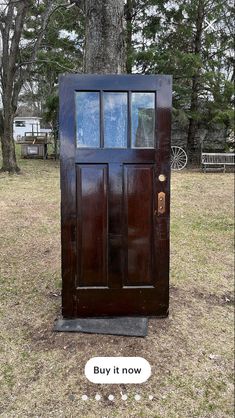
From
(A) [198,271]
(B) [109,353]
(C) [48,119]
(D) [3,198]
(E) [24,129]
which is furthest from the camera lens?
(E) [24,129]

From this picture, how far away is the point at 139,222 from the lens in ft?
7.95

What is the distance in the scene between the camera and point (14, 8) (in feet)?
34.8

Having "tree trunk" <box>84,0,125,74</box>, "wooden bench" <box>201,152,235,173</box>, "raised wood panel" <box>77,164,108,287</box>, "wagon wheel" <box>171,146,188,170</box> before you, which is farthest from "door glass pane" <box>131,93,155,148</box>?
"wagon wheel" <box>171,146,188,170</box>

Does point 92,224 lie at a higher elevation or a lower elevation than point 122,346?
higher

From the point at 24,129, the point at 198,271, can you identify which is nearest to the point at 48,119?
the point at 198,271

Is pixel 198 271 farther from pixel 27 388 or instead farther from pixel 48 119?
pixel 48 119

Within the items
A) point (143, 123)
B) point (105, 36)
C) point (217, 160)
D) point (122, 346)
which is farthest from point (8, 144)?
point (122, 346)

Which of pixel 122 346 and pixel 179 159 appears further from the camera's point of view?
pixel 179 159

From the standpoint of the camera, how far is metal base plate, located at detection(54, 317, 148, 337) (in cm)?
239

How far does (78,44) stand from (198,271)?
1077cm

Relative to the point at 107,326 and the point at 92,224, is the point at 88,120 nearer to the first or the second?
the point at 92,224

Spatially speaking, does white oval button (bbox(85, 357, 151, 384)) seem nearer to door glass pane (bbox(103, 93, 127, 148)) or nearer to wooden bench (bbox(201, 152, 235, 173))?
door glass pane (bbox(103, 93, 127, 148))

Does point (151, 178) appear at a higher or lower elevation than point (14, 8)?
lower

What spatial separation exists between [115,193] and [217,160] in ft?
31.9
